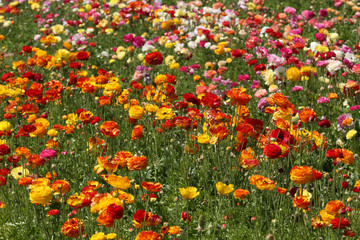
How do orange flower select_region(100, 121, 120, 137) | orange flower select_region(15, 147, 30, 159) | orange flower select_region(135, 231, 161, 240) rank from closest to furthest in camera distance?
orange flower select_region(135, 231, 161, 240)
orange flower select_region(15, 147, 30, 159)
orange flower select_region(100, 121, 120, 137)

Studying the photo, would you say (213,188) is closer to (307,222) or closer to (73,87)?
(307,222)

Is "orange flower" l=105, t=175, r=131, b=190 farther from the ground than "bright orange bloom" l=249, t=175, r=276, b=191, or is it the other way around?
"orange flower" l=105, t=175, r=131, b=190

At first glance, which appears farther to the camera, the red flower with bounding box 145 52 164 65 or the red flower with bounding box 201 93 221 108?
the red flower with bounding box 145 52 164 65

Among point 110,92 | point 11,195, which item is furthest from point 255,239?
point 110,92

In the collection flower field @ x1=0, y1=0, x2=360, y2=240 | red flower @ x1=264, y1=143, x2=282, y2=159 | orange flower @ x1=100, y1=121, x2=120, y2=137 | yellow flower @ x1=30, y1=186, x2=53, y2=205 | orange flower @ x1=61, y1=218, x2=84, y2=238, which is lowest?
flower field @ x1=0, y1=0, x2=360, y2=240

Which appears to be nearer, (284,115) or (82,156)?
(284,115)

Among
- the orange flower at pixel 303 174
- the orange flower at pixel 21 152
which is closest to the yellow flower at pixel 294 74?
the orange flower at pixel 303 174

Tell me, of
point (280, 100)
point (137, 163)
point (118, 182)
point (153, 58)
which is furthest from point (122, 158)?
point (153, 58)

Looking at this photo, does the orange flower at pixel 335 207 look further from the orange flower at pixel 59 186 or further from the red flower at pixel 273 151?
the orange flower at pixel 59 186

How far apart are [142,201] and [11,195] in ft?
3.37

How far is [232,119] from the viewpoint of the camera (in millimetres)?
3498

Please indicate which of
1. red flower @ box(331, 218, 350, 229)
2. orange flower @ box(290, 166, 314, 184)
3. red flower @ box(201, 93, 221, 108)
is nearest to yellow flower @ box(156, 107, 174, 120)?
red flower @ box(201, 93, 221, 108)

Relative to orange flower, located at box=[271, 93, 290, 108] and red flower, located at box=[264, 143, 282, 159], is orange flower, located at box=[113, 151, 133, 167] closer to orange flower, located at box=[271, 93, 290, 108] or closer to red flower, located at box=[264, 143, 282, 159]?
red flower, located at box=[264, 143, 282, 159]

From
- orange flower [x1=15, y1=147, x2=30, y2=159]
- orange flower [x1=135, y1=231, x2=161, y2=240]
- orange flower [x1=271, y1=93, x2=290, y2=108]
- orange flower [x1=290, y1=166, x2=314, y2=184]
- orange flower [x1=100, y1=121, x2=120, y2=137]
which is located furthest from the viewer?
orange flower [x1=100, y1=121, x2=120, y2=137]
